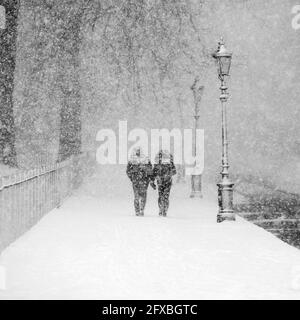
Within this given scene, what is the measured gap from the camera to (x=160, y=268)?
33.7 ft

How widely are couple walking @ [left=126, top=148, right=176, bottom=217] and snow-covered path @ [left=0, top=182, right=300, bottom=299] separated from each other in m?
1.27

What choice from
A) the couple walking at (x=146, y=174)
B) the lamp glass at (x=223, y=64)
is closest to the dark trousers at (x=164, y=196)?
the couple walking at (x=146, y=174)

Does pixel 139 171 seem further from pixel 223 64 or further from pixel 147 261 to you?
pixel 147 261

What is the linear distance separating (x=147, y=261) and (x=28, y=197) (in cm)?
393

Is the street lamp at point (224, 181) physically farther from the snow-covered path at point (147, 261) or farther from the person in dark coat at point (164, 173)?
the person in dark coat at point (164, 173)

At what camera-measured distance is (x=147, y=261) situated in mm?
10867

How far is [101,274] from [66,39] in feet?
54.0

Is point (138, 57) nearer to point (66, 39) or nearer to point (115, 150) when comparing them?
point (66, 39)

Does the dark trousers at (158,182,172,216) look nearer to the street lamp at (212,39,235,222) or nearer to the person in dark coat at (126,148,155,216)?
the person in dark coat at (126,148,155,216)

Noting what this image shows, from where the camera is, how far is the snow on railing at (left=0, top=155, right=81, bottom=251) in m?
11.7

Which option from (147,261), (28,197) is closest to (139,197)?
(28,197)

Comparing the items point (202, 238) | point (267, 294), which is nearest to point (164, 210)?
point (202, 238)

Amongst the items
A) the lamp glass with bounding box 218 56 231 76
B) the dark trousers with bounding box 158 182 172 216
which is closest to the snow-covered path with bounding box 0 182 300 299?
the dark trousers with bounding box 158 182 172 216
